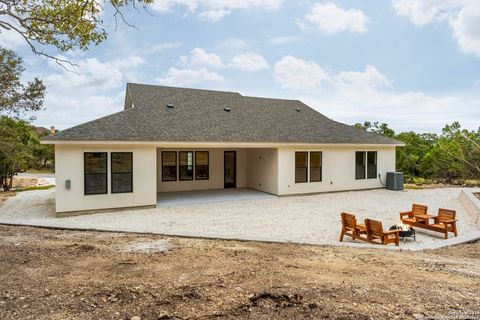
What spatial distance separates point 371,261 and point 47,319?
4.91 meters

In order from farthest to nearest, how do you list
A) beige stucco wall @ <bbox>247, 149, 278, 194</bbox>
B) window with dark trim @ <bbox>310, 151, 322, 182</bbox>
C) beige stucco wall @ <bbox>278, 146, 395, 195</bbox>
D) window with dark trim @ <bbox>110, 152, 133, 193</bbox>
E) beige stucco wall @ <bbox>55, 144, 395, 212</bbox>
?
1. window with dark trim @ <bbox>310, 151, 322, 182</bbox>
2. beige stucco wall @ <bbox>247, 149, 278, 194</bbox>
3. beige stucco wall @ <bbox>278, 146, 395, 195</bbox>
4. window with dark trim @ <bbox>110, 152, 133, 193</bbox>
5. beige stucco wall @ <bbox>55, 144, 395, 212</bbox>

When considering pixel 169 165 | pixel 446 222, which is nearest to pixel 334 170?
pixel 446 222

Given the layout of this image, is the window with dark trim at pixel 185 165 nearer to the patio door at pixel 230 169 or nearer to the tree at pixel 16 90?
the patio door at pixel 230 169

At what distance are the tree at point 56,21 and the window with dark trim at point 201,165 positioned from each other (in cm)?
893

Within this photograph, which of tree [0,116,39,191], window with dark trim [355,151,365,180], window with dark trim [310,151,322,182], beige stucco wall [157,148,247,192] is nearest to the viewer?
window with dark trim [310,151,322,182]

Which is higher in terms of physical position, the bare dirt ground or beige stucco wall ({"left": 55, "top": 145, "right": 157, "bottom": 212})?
beige stucco wall ({"left": 55, "top": 145, "right": 157, "bottom": 212})

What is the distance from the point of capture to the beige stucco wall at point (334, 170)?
47.1ft

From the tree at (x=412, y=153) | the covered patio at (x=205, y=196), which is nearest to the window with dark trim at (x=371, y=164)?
the covered patio at (x=205, y=196)

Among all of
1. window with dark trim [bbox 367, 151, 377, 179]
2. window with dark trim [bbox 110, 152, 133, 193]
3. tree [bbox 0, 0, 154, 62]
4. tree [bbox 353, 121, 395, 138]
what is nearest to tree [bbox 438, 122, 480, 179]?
window with dark trim [bbox 367, 151, 377, 179]

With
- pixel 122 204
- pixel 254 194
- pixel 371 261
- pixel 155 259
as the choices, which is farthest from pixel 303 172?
pixel 155 259

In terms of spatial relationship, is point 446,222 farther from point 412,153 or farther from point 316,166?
point 412,153

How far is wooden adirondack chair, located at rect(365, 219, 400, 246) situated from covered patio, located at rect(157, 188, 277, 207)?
Answer: 6.67 meters

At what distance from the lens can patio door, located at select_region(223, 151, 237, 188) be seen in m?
16.7

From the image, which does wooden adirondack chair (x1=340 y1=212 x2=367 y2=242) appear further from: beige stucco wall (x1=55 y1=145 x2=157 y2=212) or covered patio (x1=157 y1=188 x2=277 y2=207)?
beige stucco wall (x1=55 y1=145 x2=157 y2=212)
